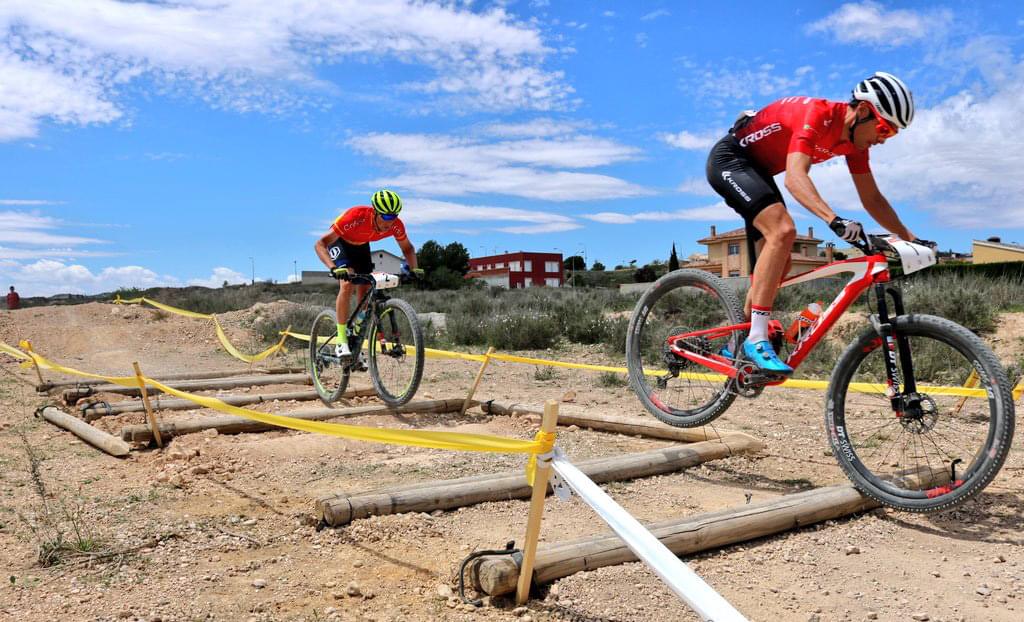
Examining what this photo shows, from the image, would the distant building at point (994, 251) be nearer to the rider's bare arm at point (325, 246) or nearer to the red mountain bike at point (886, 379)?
the red mountain bike at point (886, 379)

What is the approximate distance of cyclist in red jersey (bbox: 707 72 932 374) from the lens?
413 cm

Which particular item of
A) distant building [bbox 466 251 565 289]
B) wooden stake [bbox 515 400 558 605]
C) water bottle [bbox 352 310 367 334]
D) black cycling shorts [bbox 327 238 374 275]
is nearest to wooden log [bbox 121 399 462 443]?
water bottle [bbox 352 310 367 334]

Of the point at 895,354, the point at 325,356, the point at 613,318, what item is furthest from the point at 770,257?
the point at 613,318

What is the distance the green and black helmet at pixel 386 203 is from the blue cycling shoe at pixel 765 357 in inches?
159

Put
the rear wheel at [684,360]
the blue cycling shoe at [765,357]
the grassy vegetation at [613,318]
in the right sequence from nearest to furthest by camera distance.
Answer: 1. the blue cycling shoe at [765,357]
2. the rear wheel at [684,360]
3. the grassy vegetation at [613,318]

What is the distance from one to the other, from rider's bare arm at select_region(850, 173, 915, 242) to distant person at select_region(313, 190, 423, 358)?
170 inches

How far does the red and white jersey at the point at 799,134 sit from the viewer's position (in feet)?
14.1

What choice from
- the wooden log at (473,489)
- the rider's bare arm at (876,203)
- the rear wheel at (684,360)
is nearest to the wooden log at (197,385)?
the wooden log at (473,489)

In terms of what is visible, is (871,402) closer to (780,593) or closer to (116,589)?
(780,593)

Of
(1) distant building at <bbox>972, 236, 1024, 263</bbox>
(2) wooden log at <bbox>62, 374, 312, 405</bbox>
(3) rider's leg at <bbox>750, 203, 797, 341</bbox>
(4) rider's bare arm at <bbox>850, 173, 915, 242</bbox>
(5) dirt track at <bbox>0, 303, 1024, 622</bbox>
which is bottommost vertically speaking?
(5) dirt track at <bbox>0, 303, 1024, 622</bbox>

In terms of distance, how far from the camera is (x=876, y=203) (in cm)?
477

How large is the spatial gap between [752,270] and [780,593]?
7.42 feet

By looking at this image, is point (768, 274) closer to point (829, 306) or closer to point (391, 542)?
point (829, 306)

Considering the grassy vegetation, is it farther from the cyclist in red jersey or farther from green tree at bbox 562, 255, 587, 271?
green tree at bbox 562, 255, 587, 271
